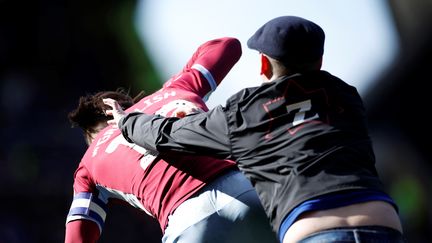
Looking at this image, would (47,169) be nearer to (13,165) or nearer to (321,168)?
(13,165)

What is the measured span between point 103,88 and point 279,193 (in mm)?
8461

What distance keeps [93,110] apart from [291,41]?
1.54 m

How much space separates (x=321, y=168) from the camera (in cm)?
270

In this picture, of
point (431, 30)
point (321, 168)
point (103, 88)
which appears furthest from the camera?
point (103, 88)

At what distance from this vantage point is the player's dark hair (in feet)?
13.4

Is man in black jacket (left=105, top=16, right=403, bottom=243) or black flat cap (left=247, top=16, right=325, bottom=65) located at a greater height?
black flat cap (left=247, top=16, right=325, bottom=65)

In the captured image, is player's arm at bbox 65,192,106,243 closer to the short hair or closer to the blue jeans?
the short hair

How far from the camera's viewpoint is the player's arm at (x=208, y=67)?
393cm

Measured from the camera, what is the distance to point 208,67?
3992 millimetres

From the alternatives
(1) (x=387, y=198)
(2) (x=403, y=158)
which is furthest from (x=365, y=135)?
(2) (x=403, y=158)

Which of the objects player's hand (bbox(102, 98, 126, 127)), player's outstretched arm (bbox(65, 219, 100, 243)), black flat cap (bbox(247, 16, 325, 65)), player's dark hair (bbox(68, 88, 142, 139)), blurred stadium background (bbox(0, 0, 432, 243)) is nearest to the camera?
black flat cap (bbox(247, 16, 325, 65))

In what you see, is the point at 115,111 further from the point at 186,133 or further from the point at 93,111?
the point at 186,133

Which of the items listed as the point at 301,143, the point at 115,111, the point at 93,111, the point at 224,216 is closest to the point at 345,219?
the point at 301,143

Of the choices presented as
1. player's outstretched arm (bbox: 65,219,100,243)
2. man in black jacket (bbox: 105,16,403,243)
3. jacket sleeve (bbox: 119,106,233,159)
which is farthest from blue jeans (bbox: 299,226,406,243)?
player's outstretched arm (bbox: 65,219,100,243)
